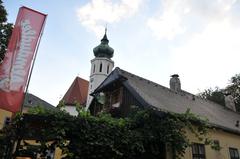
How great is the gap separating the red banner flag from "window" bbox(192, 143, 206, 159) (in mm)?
8110

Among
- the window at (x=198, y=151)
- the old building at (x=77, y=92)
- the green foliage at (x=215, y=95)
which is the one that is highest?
the old building at (x=77, y=92)

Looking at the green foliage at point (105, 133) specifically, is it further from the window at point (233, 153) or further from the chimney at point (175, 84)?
the chimney at point (175, 84)

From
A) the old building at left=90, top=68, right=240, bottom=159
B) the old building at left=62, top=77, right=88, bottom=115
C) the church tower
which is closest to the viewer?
the old building at left=90, top=68, right=240, bottom=159

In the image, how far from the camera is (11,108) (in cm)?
873

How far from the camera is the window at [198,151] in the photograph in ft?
40.4

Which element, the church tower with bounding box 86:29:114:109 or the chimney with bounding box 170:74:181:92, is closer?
the chimney with bounding box 170:74:181:92

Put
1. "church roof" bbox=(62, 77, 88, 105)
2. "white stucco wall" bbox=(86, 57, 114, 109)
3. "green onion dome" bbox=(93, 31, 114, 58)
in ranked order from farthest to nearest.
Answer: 1. "green onion dome" bbox=(93, 31, 114, 58)
2. "white stucco wall" bbox=(86, 57, 114, 109)
3. "church roof" bbox=(62, 77, 88, 105)

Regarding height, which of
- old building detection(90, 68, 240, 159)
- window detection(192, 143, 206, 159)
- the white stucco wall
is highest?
the white stucco wall

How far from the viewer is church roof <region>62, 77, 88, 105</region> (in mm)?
44312

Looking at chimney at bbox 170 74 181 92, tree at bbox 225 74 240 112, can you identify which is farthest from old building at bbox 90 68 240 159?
tree at bbox 225 74 240 112

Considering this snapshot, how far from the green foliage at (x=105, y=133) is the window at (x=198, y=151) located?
48.3 inches

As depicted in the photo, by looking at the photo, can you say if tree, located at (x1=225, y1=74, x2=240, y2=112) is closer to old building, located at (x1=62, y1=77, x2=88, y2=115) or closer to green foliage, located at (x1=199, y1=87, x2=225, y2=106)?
green foliage, located at (x1=199, y1=87, x2=225, y2=106)

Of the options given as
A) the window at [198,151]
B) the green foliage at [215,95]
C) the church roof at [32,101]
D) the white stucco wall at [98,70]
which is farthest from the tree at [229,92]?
the white stucco wall at [98,70]

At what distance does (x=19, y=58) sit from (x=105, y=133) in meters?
4.10
